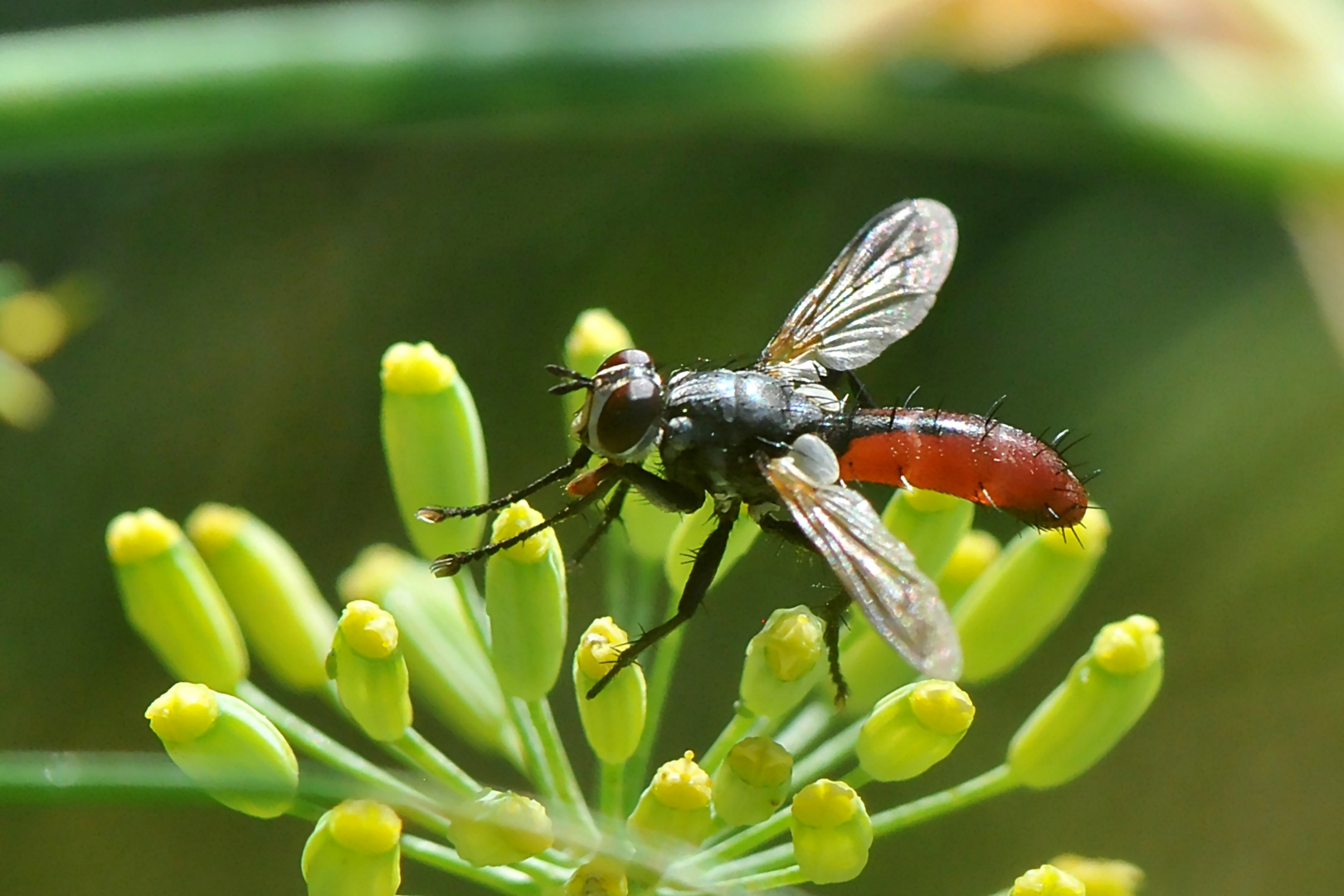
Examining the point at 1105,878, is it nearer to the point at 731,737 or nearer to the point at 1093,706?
the point at 1093,706

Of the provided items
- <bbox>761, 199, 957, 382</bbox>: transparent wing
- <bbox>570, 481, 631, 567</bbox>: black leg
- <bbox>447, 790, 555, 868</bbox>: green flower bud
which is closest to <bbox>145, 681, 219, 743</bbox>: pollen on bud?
<bbox>447, 790, 555, 868</bbox>: green flower bud

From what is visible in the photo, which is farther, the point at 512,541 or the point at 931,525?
the point at 931,525

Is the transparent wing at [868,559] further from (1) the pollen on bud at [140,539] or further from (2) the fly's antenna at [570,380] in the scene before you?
(1) the pollen on bud at [140,539]

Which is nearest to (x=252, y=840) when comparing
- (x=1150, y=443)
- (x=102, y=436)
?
(x=102, y=436)

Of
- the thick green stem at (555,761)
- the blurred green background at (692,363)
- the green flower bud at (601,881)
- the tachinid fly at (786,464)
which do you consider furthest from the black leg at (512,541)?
the blurred green background at (692,363)

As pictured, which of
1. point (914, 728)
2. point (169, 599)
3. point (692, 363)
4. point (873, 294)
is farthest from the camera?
point (692, 363)

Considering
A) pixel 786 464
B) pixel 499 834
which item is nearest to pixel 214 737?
pixel 499 834
